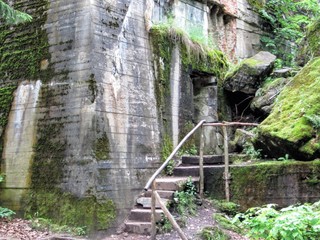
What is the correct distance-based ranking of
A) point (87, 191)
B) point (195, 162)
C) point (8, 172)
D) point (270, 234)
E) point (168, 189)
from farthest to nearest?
1. point (195, 162)
2. point (8, 172)
3. point (168, 189)
4. point (87, 191)
5. point (270, 234)

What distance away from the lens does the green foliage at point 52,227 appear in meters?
7.04

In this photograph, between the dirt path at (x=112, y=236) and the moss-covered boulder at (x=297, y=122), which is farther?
the moss-covered boulder at (x=297, y=122)

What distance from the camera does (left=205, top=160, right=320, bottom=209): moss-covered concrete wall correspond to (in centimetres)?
717

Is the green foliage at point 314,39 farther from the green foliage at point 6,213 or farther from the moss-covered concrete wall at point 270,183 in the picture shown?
the green foliage at point 6,213

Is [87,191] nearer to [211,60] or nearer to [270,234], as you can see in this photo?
[270,234]

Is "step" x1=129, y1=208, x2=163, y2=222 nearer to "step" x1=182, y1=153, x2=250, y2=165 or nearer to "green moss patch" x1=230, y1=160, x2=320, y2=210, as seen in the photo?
"green moss patch" x1=230, y1=160, x2=320, y2=210

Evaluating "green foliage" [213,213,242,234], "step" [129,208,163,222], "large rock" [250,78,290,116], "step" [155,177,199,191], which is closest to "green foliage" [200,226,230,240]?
"green foliage" [213,213,242,234]

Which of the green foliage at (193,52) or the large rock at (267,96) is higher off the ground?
the green foliage at (193,52)

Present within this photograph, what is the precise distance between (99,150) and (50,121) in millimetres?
1267

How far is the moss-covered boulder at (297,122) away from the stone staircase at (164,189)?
4.14 feet

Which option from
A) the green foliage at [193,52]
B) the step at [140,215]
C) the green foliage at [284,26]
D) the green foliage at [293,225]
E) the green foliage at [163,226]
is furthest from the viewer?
the green foliage at [284,26]

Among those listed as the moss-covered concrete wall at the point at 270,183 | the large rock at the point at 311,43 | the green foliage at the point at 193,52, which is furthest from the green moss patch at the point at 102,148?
the large rock at the point at 311,43

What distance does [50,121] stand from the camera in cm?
798

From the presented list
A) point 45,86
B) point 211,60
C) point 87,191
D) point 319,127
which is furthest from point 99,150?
point 211,60
